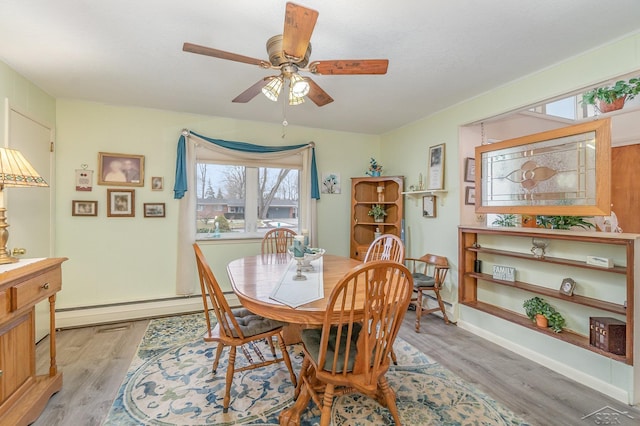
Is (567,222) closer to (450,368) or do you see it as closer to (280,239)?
(450,368)

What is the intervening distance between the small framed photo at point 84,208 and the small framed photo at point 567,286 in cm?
466

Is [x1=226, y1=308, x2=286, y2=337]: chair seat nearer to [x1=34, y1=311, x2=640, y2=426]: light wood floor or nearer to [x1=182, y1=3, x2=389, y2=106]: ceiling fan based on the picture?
[x1=34, y1=311, x2=640, y2=426]: light wood floor

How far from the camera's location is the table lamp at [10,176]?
1673 millimetres

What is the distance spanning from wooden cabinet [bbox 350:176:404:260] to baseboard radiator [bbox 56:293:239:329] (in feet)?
7.68

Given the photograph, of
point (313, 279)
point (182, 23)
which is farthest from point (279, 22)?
point (313, 279)

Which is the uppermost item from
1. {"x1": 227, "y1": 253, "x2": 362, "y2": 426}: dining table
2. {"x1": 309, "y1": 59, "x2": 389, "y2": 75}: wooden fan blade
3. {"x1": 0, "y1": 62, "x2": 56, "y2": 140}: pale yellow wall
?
{"x1": 0, "y1": 62, "x2": 56, "y2": 140}: pale yellow wall

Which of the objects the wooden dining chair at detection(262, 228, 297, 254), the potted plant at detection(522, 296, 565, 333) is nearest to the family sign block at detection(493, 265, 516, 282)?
the potted plant at detection(522, 296, 565, 333)

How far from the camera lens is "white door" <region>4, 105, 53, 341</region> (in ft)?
8.02

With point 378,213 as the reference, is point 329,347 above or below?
below

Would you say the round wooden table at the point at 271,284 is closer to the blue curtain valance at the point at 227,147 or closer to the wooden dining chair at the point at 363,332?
the wooden dining chair at the point at 363,332

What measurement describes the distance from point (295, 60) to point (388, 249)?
5.42 ft

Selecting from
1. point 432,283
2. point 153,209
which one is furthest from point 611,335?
point 153,209

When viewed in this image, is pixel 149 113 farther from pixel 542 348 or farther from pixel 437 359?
pixel 542 348

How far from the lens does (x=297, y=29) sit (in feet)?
4.49
